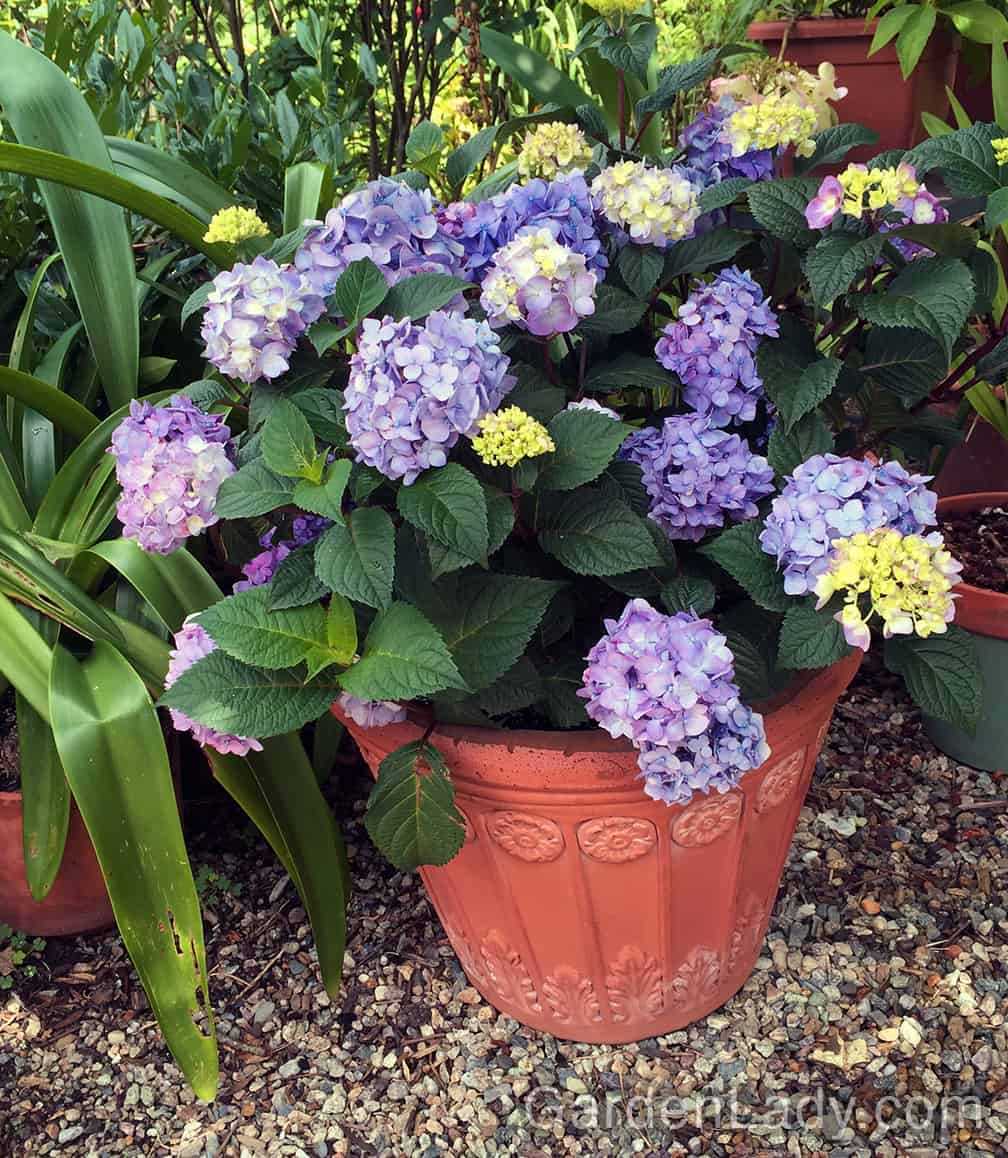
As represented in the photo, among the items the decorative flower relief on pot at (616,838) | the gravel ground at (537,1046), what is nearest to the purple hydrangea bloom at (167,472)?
the decorative flower relief on pot at (616,838)

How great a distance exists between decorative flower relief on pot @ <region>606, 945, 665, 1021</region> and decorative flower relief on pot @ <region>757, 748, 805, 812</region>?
0.70 feet

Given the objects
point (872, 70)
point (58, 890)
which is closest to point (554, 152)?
point (58, 890)

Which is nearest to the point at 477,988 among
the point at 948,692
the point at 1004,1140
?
the point at 1004,1140

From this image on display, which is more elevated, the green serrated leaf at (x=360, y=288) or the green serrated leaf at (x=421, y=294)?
the green serrated leaf at (x=360, y=288)

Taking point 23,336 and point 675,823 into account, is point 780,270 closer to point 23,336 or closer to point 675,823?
point 675,823

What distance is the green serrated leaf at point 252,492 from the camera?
3.07ft

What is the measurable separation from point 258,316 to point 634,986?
80cm

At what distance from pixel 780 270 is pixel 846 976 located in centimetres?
83

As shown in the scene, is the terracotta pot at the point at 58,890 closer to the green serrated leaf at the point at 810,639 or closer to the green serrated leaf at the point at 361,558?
the green serrated leaf at the point at 361,558

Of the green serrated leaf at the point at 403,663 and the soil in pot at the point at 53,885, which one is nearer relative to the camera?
the green serrated leaf at the point at 403,663

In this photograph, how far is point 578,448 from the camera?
950 millimetres

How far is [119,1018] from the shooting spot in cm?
141

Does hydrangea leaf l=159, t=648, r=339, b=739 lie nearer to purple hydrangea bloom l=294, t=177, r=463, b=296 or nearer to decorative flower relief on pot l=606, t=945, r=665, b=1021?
purple hydrangea bloom l=294, t=177, r=463, b=296

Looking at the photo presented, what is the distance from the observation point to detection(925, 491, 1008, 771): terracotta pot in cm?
155
